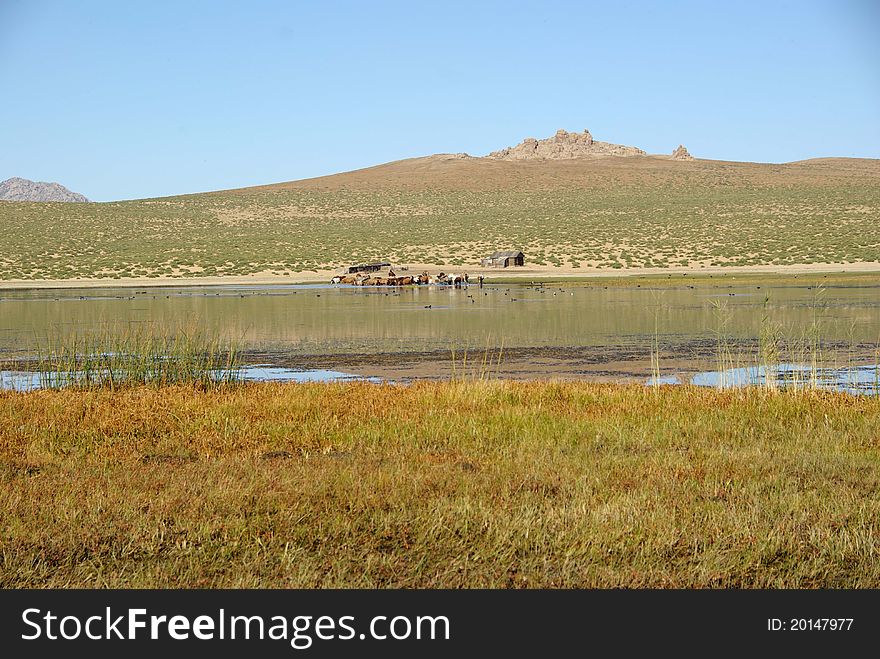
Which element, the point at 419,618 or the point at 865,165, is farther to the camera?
the point at 865,165

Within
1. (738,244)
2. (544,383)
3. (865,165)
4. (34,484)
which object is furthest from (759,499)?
(865,165)

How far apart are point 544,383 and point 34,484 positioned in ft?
24.4

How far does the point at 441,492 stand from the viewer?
7.45 meters

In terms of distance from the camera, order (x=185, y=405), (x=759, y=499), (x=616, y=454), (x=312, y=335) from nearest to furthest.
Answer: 1. (x=759, y=499)
2. (x=616, y=454)
3. (x=185, y=405)
4. (x=312, y=335)

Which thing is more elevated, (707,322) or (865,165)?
(865,165)

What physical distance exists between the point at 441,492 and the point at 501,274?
53.0 m

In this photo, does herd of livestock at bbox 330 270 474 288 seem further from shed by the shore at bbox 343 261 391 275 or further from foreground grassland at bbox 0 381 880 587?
foreground grassland at bbox 0 381 880 587

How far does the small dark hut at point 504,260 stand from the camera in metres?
64.0

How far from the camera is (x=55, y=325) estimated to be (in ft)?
87.3

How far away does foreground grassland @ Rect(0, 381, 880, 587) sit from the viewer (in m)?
5.86

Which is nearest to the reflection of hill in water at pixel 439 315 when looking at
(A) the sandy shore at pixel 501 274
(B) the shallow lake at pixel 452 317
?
(B) the shallow lake at pixel 452 317

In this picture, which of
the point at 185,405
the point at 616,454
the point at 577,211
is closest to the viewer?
the point at 616,454

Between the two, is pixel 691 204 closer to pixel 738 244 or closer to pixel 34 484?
pixel 738 244

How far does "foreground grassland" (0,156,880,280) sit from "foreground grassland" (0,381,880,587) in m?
51.4
